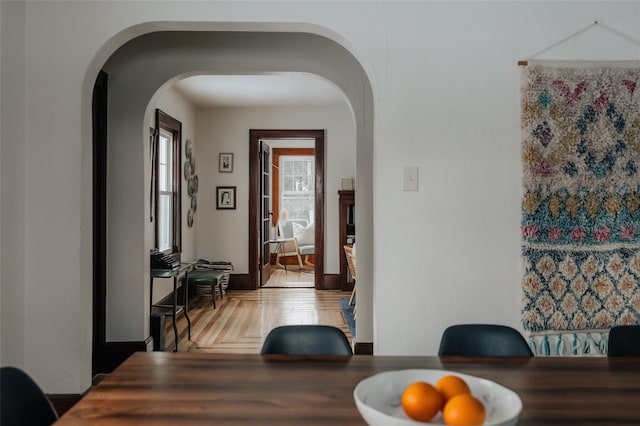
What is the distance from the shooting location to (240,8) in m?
2.78

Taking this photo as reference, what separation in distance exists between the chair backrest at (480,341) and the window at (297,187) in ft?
27.5

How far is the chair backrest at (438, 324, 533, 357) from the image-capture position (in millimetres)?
1971

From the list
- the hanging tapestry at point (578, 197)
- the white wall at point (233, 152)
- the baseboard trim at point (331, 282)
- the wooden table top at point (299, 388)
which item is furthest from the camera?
the baseboard trim at point (331, 282)

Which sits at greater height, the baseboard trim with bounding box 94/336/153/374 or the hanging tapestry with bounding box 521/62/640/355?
the hanging tapestry with bounding box 521/62/640/355

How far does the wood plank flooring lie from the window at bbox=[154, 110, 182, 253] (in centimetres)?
89

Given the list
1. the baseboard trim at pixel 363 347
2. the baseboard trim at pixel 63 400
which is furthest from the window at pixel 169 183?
the baseboard trim at pixel 63 400

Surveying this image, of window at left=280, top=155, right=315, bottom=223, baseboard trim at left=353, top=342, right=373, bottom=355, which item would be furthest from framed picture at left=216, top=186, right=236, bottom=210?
baseboard trim at left=353, top=342, right=373, bottom=355

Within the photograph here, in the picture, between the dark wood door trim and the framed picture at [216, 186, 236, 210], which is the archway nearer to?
the dark wood door trim

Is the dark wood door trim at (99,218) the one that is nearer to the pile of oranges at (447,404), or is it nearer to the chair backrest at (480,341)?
the chair backrest at (480,341)

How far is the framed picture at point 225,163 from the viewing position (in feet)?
24.2

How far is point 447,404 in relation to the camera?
108 cm

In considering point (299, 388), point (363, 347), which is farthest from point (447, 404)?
point (363, 347)

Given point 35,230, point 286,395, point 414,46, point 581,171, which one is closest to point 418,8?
point 414,46

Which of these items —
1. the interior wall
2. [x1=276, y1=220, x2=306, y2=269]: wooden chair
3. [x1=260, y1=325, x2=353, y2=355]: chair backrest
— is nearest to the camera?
[x1=260, y1=325, x2=353, y2=355]: chair backrest
